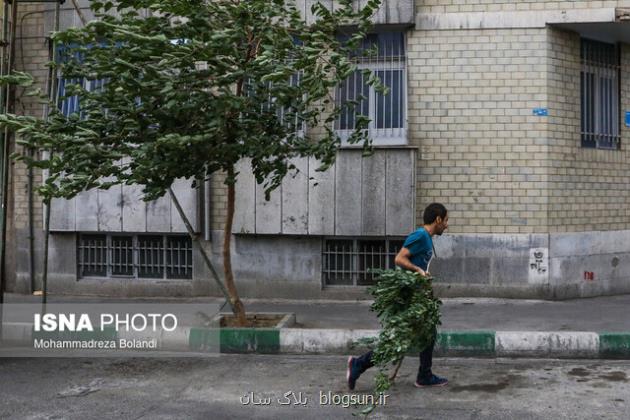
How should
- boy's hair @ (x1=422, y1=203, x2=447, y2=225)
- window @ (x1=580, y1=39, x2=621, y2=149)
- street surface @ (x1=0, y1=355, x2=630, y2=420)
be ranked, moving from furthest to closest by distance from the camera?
window @ (x1=580, y1=39, x2=621, y2=149), boy's hair @ (x1=422, y1=203, x2=447, y2=225), street surface @ (x1=0, y1=355, x2=630, y2=420)

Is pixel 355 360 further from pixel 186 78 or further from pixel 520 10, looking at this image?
pixel 520 10

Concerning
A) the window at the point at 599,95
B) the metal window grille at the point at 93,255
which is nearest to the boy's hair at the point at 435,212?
the window at the point at 599,95

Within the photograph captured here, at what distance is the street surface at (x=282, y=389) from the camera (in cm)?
630

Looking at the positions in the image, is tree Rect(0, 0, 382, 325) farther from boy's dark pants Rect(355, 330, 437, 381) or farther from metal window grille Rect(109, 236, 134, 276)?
metal window grille Rect(109, 236, 134, 276)

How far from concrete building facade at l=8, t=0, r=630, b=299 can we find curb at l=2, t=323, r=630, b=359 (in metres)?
2.86

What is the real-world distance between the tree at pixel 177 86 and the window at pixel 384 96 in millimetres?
3121

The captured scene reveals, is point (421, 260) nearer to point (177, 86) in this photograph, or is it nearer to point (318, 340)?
point (318, 340)

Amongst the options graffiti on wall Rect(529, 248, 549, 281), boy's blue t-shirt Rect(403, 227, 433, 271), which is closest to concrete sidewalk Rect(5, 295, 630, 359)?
graffiti on wall Rect(529, 248, 549, 281)

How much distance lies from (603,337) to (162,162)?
486cm

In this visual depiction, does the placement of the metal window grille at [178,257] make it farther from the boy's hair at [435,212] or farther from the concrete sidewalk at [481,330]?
the boy's hair at [435,212]

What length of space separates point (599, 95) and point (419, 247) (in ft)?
21.9

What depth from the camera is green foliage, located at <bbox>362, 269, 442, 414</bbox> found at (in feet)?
20.8

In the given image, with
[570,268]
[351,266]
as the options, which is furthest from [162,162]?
[570,268]

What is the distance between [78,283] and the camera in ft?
41.1
